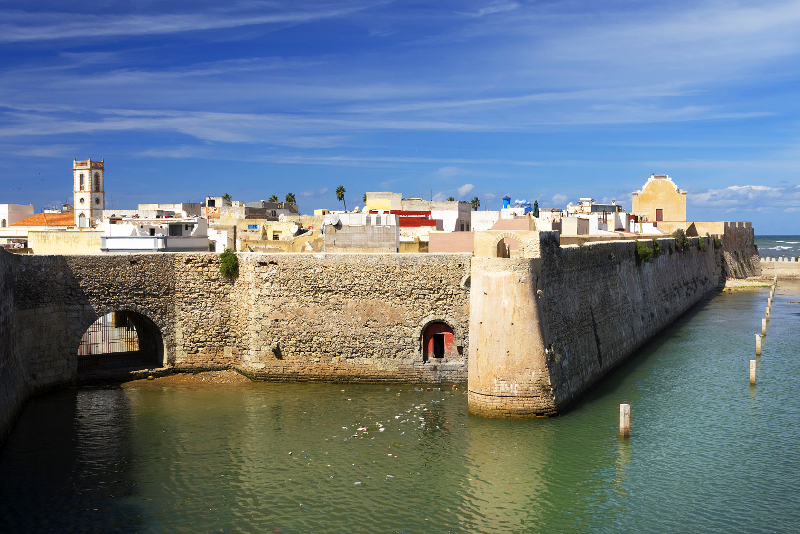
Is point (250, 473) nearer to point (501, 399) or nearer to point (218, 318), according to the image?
point (501, 399)

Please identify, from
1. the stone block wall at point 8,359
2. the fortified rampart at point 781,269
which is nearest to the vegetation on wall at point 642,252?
the stone block wall at point 8,359

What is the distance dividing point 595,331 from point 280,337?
9907 mm

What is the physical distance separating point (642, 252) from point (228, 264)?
18123 mm

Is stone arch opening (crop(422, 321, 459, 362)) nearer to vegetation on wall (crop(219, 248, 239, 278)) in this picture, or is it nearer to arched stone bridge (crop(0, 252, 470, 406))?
arched stone bridge (crop(0, 252, 470, 406))

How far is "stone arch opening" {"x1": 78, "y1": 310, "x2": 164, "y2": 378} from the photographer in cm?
2380

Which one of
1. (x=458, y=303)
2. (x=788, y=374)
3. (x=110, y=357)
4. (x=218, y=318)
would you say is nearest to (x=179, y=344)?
(x=218, y=318)

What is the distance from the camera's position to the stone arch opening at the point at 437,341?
2244cm

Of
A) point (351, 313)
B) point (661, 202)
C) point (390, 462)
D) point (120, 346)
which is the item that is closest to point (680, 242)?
point (661, 202)

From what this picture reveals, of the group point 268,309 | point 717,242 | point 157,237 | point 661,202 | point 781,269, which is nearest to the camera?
point 268,309

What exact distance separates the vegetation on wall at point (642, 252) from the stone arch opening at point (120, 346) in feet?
65.0

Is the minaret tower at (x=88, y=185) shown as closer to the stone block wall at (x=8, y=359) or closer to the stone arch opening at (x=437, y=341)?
the stone block wall at (x=8, y=359)

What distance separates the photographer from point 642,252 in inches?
1261

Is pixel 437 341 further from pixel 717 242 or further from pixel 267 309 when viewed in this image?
pixel 717 242

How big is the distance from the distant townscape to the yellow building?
0.29 ft
